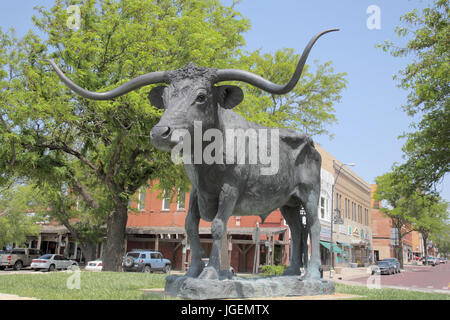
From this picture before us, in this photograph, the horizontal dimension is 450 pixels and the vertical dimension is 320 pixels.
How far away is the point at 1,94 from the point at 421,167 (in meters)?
16.8

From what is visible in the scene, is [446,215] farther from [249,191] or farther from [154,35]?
[249,191]

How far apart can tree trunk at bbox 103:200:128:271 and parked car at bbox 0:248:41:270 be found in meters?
20.2

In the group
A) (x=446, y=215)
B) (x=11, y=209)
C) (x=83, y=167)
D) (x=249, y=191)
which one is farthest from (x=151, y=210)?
(x=446, y=215)

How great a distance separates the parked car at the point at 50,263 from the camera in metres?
31.2

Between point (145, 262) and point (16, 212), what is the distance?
14.9m

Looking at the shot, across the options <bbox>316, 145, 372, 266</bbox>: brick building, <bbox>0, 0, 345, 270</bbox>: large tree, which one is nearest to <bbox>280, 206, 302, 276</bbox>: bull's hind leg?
<bbox>0, 0, 345, 270</bbox>: large tree

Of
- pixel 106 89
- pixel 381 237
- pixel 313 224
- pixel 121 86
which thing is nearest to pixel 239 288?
pixel 313 224

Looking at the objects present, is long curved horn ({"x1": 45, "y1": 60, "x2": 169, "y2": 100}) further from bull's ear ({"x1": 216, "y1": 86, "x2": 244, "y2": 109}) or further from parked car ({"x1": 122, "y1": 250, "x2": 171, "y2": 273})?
parked car ({"x1": 122, "y1": 250, "x2": 171, "y2": 273})

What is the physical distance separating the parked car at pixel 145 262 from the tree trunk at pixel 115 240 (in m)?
9.19

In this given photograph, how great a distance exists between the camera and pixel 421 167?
710 inches

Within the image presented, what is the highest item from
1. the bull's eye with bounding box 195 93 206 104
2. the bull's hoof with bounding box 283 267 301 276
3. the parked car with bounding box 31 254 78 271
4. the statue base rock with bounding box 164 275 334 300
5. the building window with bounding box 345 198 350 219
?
the building window with bounding box 345 198 350 219

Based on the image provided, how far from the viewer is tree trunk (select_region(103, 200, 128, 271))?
1739cm

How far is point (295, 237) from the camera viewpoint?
5.84 meters
